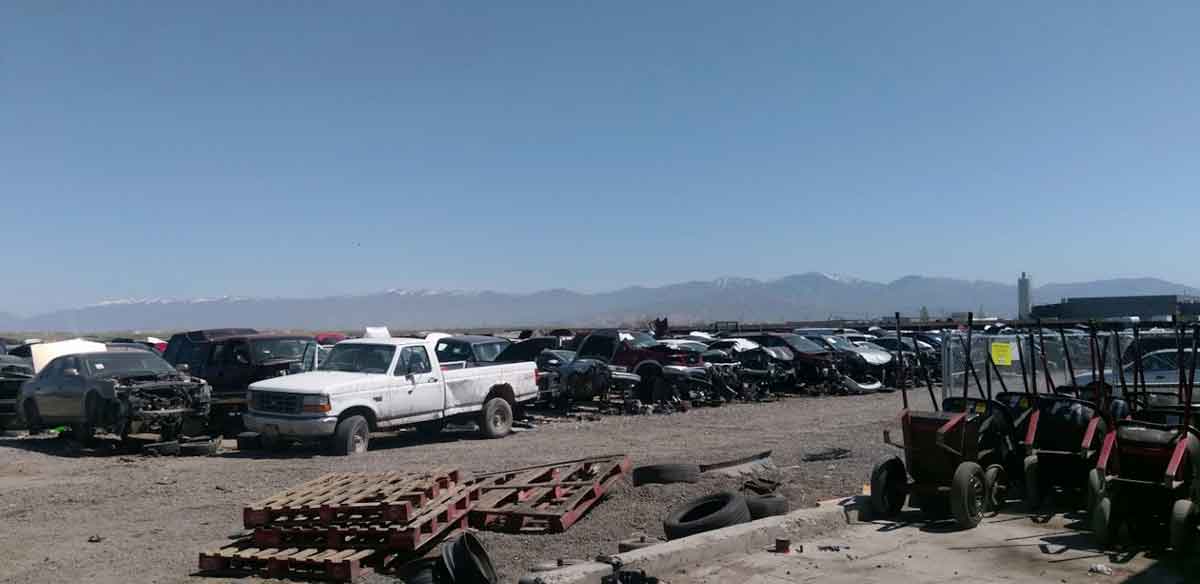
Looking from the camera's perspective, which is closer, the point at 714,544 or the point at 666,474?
the point at 714,544

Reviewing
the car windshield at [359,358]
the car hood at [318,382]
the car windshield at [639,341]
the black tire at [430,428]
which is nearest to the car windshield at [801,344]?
the car windshield at [639,341]

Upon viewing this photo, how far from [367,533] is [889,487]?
189 inches

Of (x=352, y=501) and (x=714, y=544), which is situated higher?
(x=352, y=501)

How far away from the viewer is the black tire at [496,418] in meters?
17.0

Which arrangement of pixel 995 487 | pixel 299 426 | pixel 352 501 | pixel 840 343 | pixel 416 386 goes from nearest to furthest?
pixel 352 501 < pixel 995 487 < pixel 299 426 < pixel 416 386 < pixel 840 343

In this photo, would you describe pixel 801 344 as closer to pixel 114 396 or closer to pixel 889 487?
pixel 114 396

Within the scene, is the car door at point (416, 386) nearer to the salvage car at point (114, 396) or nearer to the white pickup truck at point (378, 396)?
the white pickup truck at point (378, 396)

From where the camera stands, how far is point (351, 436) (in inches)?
575

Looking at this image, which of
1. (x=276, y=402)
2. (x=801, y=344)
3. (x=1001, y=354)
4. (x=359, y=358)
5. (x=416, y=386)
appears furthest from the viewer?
(x=801, y=344)

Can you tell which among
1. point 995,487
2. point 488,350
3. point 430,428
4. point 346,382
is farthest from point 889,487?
point 488,350

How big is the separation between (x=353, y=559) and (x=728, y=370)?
53.1 ft

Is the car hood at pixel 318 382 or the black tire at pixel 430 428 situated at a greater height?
the car hood at pixel 318 382

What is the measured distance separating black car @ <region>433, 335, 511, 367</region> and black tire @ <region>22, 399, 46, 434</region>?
6873 millimetres

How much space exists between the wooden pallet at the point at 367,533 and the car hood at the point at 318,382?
639 cm
